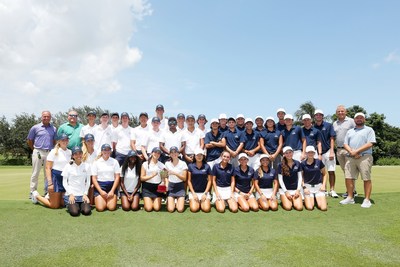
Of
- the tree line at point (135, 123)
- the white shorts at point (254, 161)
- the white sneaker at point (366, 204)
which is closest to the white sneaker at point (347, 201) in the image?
the white sneaker at point (366, 204)

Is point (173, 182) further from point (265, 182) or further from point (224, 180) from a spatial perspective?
point (265, 182)

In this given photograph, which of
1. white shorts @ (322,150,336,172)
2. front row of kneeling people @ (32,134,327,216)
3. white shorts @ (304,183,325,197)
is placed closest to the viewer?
front row of kneeling people @ (32,134,327,216)

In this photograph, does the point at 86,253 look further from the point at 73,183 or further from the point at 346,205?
the point at 346,205

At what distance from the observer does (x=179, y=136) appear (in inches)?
390

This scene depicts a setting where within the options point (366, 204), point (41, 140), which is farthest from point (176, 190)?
point (366, 204)

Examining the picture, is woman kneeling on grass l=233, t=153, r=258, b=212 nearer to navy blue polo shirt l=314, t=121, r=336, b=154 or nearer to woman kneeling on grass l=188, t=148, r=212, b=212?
woman kneeling on grass l=188, t=148, r=212, b=212

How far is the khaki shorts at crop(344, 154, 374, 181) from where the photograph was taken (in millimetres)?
9266

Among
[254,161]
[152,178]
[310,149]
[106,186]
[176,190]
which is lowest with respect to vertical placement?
[176,190]

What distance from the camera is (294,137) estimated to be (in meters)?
10.2

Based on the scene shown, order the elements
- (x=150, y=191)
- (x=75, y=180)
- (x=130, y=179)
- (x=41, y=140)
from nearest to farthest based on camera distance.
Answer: (x=75, y=180)
(x=150, y=191)
(x=130, y=179)
(x=41, y=140)

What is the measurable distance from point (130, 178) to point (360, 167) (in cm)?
677

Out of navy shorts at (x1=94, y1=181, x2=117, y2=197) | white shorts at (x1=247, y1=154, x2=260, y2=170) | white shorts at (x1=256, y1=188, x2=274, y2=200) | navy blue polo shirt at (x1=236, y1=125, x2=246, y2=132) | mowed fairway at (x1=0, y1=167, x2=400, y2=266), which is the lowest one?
mowed fairway at (x1=0, y1=167, x2=400, y2=266)

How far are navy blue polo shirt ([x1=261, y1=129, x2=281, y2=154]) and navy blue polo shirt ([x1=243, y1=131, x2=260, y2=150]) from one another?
29 cm

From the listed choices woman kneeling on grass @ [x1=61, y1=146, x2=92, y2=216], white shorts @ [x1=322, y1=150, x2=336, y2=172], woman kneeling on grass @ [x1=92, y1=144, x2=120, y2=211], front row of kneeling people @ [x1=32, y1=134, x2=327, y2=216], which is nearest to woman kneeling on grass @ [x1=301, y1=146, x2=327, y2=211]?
front row of kneeling people @ [x1=32, y1=134, x2=327, y2=216]
